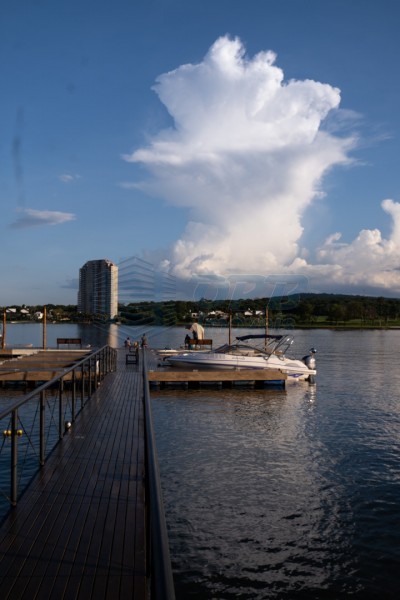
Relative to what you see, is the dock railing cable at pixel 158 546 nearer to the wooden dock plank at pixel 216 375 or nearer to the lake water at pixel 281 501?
the lake water at pixel 281 501

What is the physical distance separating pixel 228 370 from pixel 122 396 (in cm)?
1099

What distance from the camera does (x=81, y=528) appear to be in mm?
5324

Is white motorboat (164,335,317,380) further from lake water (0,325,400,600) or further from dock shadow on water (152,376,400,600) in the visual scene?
dock shadow on water (152,376,400,600)

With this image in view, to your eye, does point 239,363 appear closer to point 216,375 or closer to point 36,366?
point 216,375

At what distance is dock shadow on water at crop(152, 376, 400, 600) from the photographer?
265 inches

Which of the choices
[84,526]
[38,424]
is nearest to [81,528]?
[84,526]

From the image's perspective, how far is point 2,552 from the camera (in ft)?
15.8

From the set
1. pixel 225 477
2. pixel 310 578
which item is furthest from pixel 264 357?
pixel 310 578

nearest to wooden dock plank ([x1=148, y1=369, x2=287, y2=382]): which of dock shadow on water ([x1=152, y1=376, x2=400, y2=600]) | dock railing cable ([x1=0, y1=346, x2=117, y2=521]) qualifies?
dock railing cable ([x1=0, y1=346, x2=117, y2=521])

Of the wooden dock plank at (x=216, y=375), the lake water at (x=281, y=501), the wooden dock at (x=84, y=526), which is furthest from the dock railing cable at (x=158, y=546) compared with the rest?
the wooden dock plank at (x=216, y=375)

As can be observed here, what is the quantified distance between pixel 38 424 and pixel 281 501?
7.80 m

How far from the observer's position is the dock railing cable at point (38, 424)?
20.1 ft

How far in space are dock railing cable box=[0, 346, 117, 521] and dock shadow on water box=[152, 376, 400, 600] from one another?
2.31m

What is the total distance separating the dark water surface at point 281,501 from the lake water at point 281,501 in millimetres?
21
